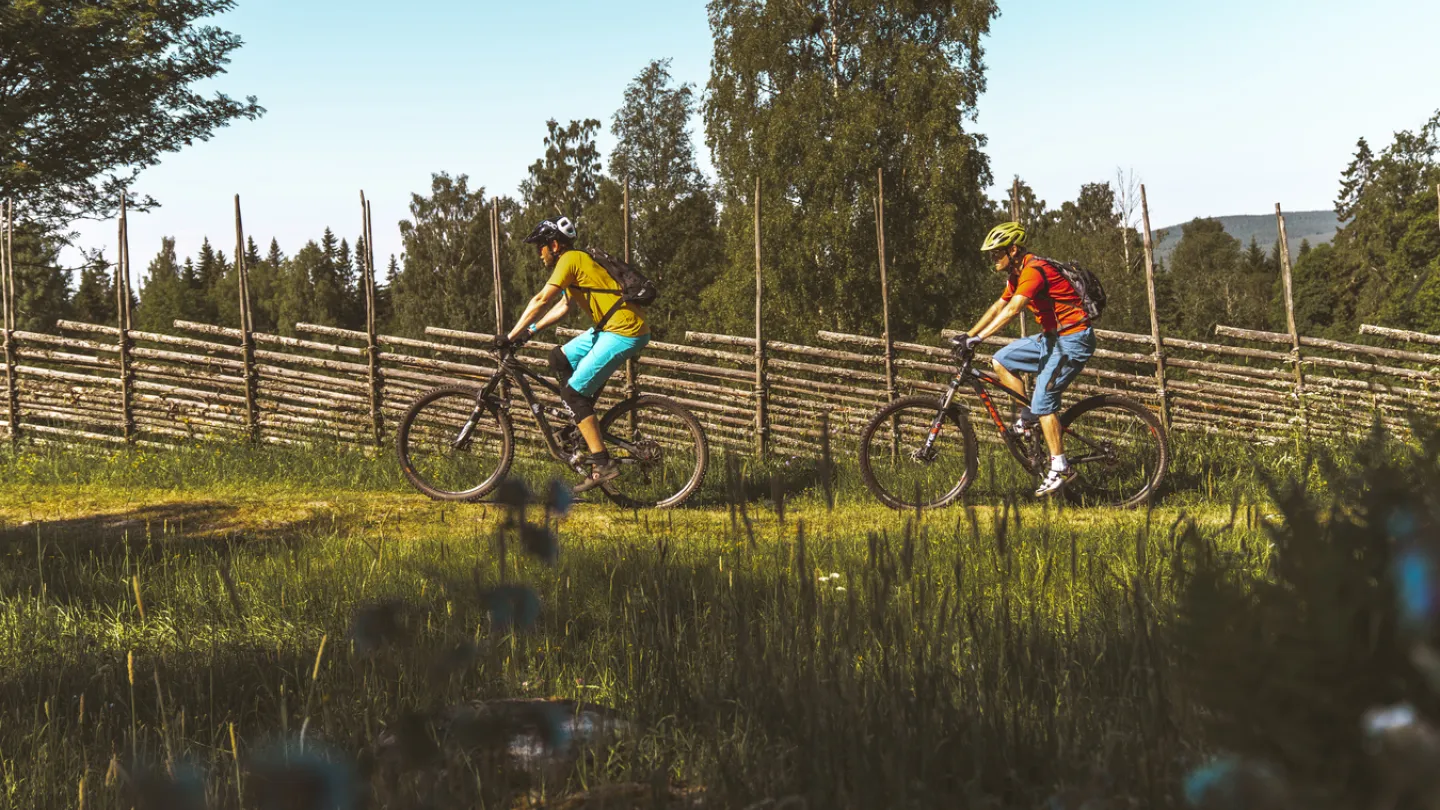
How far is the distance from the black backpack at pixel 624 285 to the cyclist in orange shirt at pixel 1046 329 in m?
1.94

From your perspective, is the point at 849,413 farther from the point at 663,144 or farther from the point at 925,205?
the point at 663,144

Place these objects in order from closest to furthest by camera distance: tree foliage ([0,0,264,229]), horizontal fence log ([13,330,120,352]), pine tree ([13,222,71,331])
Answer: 1. horizontal fence log ([13,330,120,352])
2. tree foliage ([0,0,264,229])
3. pine tree ([13,222,71,331])

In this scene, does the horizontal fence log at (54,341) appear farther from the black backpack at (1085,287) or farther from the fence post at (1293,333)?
the fence post at (1293,333)

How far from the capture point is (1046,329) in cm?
641

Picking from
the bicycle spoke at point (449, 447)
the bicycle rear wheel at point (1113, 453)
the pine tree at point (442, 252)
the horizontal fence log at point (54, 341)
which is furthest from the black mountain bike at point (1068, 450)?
the pine tree at point (442, 252)

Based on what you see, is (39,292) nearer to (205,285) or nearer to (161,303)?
(161,303)

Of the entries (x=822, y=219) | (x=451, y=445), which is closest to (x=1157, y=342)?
(x=451, y=445)

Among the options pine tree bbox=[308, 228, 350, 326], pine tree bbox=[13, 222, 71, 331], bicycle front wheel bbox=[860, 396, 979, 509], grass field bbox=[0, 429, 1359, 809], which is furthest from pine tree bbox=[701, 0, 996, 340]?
pine tree bbox=[308, 228, 350, 326]

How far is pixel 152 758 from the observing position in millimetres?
2002

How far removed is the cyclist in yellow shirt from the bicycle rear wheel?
2670mm

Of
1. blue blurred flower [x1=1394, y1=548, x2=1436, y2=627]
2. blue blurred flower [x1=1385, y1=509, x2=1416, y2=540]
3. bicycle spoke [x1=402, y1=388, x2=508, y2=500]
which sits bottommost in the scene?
blue blurred flower [x1=1394, y1=548, x2=1436, y2=627]

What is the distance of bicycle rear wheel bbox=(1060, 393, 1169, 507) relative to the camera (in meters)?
6.65

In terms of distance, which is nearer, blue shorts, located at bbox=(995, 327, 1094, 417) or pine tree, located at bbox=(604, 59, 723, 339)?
blue shorts, located at bbox=(995, 327, 1094, 417)

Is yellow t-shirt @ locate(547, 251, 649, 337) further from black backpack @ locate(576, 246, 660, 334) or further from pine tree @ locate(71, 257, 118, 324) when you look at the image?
pine tree @ locate(71, 257, 118, 324)
